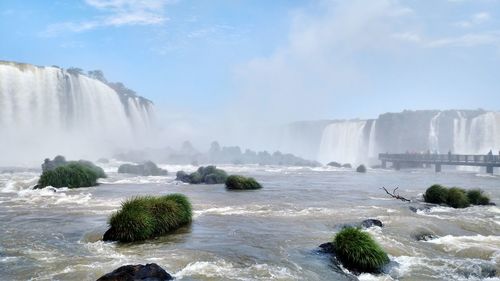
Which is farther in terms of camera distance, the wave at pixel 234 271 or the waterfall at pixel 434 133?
the waterfall at pixel 434 133

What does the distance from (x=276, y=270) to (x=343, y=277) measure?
193 centimetres

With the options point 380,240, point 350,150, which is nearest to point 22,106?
point 380,240

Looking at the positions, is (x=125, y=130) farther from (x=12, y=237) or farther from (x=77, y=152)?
(x=12, y=237)

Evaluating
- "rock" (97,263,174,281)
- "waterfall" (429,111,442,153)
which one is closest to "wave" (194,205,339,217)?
"rock" (97,263,174,281)

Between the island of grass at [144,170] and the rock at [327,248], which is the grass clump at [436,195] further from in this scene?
the island of grass at [144,170]

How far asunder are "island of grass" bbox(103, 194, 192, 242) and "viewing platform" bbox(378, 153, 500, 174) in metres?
66.3

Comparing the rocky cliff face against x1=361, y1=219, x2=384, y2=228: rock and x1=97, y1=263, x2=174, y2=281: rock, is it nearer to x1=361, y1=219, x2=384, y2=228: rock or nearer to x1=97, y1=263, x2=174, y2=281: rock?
x1=361, y1=219, x2=384, y2=228: rock

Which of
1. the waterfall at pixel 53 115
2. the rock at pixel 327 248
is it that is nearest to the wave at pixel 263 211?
the rock at pixel 327 248

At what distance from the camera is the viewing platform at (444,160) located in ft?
233

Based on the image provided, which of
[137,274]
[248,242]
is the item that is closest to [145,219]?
[248,242]

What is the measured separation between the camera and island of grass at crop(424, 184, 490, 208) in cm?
2669

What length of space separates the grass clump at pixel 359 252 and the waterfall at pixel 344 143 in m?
125

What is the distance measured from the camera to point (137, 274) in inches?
404

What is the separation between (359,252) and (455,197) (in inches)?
668
